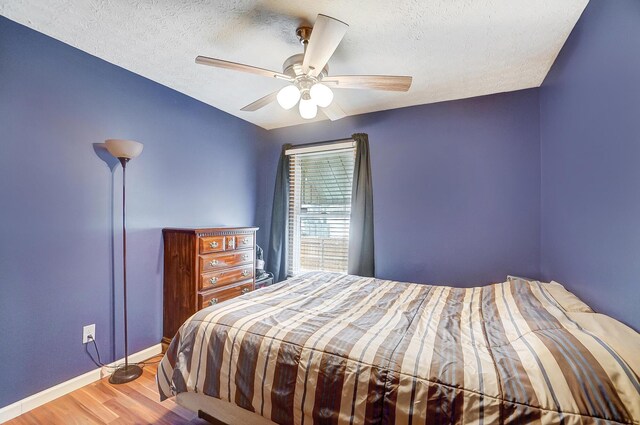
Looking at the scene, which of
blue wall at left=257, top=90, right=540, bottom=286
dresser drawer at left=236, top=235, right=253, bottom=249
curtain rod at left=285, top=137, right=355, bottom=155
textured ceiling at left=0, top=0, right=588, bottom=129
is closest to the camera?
textured ceiling at left=0, top=0, right=588, bottom=129

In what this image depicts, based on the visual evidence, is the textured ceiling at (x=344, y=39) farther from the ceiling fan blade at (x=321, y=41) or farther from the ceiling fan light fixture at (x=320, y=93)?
the ceiling fan light fixture at (x=320, y=93)

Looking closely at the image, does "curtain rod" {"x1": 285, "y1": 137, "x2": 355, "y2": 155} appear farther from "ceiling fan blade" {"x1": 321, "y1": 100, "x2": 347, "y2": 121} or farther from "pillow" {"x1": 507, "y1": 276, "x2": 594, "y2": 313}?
"pillow" {"x1": 507, "y1": 276, "x2": 594, "y2": 313}

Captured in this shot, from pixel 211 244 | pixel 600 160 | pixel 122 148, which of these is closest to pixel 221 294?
pixel 211 244

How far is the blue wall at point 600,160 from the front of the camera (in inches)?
45.1

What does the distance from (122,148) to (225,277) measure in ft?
4.48

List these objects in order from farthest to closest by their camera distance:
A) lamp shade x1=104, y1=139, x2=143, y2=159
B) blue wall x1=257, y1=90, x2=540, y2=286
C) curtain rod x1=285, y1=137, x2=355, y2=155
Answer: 1. curtain rod x1=285, y1=137, x2=355, y2=155
2. blue wall x1=257, y1=90, x2=540, y2=286
3. lamp shade x1=104, y1=139, x2=143, y2=159

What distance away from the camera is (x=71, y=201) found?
6.45 ft

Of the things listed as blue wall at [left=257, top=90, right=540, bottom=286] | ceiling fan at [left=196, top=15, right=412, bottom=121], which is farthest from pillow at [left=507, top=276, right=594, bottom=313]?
ceiling fan at [left=196, top=15, right=412, bottom=121]

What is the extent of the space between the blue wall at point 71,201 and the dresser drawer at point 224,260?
1.56 ft

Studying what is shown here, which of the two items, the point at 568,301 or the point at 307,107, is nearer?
the point at 568,301

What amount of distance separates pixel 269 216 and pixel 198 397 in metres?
2.54

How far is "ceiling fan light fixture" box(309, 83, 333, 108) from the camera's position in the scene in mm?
1709

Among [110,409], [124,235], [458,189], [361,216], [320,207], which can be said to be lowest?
[110,409]

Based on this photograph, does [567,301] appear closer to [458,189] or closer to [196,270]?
[458,189]
